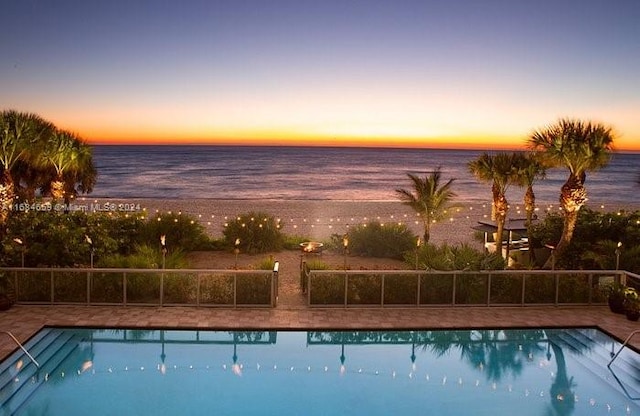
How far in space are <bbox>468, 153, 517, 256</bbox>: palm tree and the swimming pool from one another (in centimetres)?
697

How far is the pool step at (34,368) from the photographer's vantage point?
923 centimetres

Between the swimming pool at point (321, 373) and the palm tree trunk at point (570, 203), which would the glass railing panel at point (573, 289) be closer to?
the swimming pool at point (321, 373)

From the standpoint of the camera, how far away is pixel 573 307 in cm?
1396

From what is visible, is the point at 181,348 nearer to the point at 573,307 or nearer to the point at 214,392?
the point at 214,392

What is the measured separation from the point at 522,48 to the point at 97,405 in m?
24.1

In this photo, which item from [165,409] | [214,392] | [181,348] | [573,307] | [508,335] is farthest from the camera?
[573,307]

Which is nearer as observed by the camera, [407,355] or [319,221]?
[407,355]

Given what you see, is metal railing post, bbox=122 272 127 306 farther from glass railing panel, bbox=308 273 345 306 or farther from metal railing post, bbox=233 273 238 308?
glass railing panel, bbox=308 273 345 306

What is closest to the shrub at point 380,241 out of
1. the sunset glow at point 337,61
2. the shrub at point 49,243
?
the sunset glow at point 337,61

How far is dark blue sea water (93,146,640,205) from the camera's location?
218 ft

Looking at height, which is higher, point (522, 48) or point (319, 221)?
point (522, 48)

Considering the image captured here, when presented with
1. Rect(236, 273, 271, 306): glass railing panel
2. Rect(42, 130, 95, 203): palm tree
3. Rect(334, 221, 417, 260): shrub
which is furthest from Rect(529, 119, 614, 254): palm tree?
Rect(42, 130, 95, 203): palm tree

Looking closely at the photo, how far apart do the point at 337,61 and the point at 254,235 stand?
59.3 ft

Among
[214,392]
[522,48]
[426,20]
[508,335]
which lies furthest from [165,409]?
[522,48]
